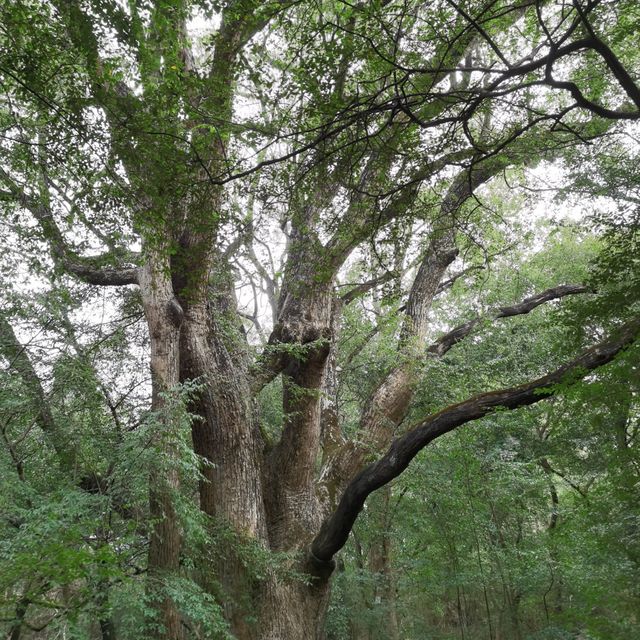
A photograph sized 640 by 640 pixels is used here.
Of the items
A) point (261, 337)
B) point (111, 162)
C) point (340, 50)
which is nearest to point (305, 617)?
point (111, 162)

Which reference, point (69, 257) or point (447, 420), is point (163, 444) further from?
point (447, 420)

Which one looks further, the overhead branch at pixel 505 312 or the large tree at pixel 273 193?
the overhead branch at pixel 505 312

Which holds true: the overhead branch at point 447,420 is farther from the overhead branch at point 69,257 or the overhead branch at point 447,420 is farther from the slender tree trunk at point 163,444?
the overhead branch at point 69,257

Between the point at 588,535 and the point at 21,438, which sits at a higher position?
the point at 21,438

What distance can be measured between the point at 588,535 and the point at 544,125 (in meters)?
4.87

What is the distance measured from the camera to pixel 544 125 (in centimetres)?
468

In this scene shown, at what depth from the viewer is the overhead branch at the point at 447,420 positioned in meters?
3.21

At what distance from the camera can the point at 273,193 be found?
368 cm

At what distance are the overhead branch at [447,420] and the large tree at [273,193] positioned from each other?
0.06ft

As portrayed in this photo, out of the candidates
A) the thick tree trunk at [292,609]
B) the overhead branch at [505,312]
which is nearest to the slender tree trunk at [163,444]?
the thick tree trunk at [292,609]


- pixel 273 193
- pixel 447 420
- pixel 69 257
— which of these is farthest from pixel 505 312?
pixel 69 257

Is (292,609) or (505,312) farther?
(505,312)

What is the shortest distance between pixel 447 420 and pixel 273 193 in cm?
207

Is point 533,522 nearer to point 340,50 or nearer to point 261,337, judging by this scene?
point 261,337
